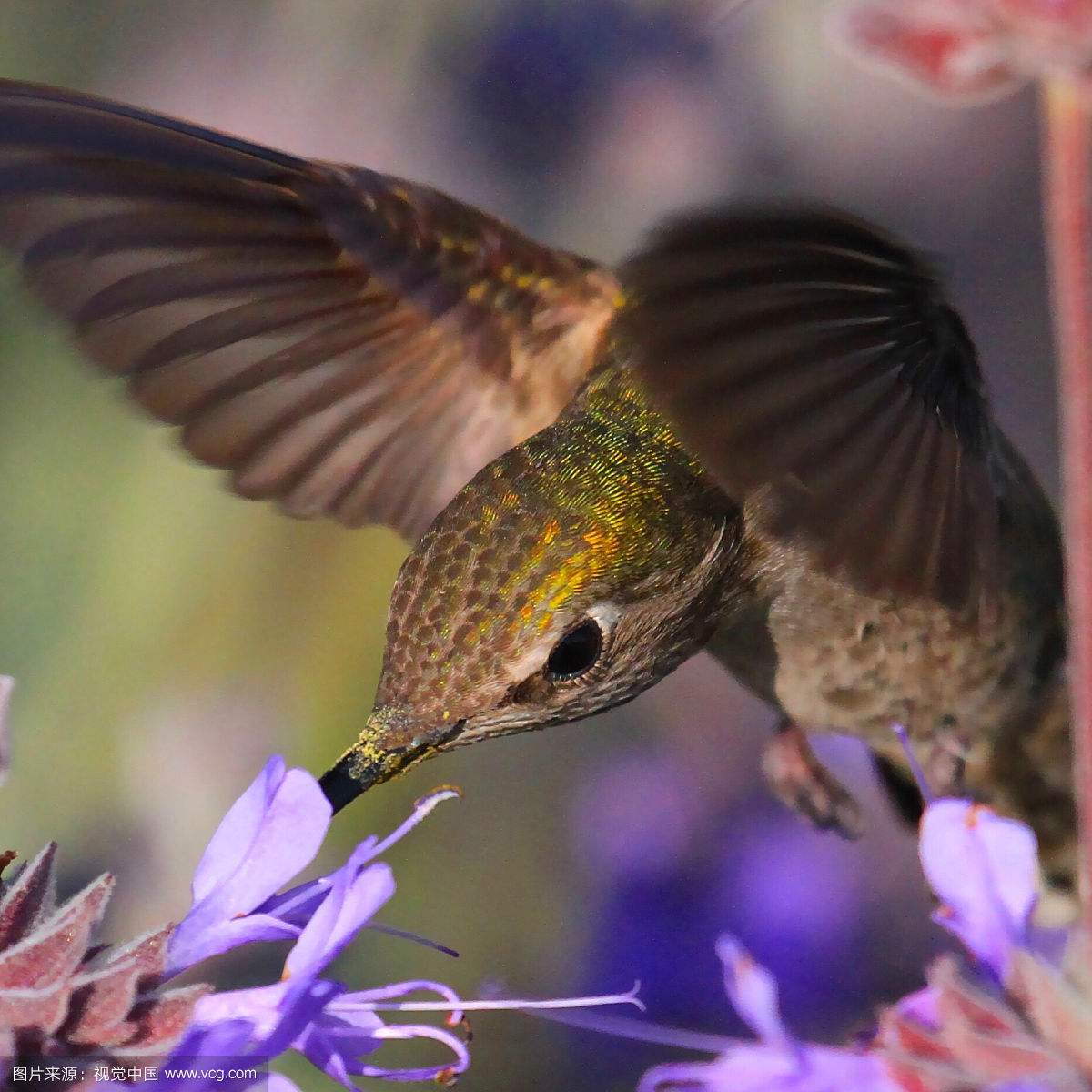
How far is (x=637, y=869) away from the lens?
9.38 ft

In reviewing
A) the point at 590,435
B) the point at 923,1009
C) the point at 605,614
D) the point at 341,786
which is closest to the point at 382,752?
the point at 341,786

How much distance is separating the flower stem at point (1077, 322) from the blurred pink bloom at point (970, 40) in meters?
0.03

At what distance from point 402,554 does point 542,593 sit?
4.53 feet

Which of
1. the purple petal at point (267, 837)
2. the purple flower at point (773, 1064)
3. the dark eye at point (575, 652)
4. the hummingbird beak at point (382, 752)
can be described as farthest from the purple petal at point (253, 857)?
the purple flower at point (773, 1064)

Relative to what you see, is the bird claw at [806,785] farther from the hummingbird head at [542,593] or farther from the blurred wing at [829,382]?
the blurred wing at [829,382]

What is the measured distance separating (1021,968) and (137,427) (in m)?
2.20

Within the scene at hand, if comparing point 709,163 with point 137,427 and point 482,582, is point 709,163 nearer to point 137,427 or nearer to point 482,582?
point 137,427

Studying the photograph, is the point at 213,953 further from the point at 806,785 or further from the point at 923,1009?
the point at 806,785

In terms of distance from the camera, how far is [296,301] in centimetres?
184

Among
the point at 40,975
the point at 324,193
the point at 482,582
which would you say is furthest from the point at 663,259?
the point at 40,975

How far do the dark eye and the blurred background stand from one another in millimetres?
888

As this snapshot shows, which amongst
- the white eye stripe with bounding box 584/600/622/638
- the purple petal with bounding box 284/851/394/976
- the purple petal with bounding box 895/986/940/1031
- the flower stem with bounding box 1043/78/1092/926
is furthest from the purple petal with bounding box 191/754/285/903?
the flower stem with bounding box 1043/78/1092/926

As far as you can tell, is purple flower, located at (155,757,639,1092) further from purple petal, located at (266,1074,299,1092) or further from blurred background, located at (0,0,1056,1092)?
blurred background, located at (0,0,1056,1092)

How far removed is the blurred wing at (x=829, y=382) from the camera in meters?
1.29
